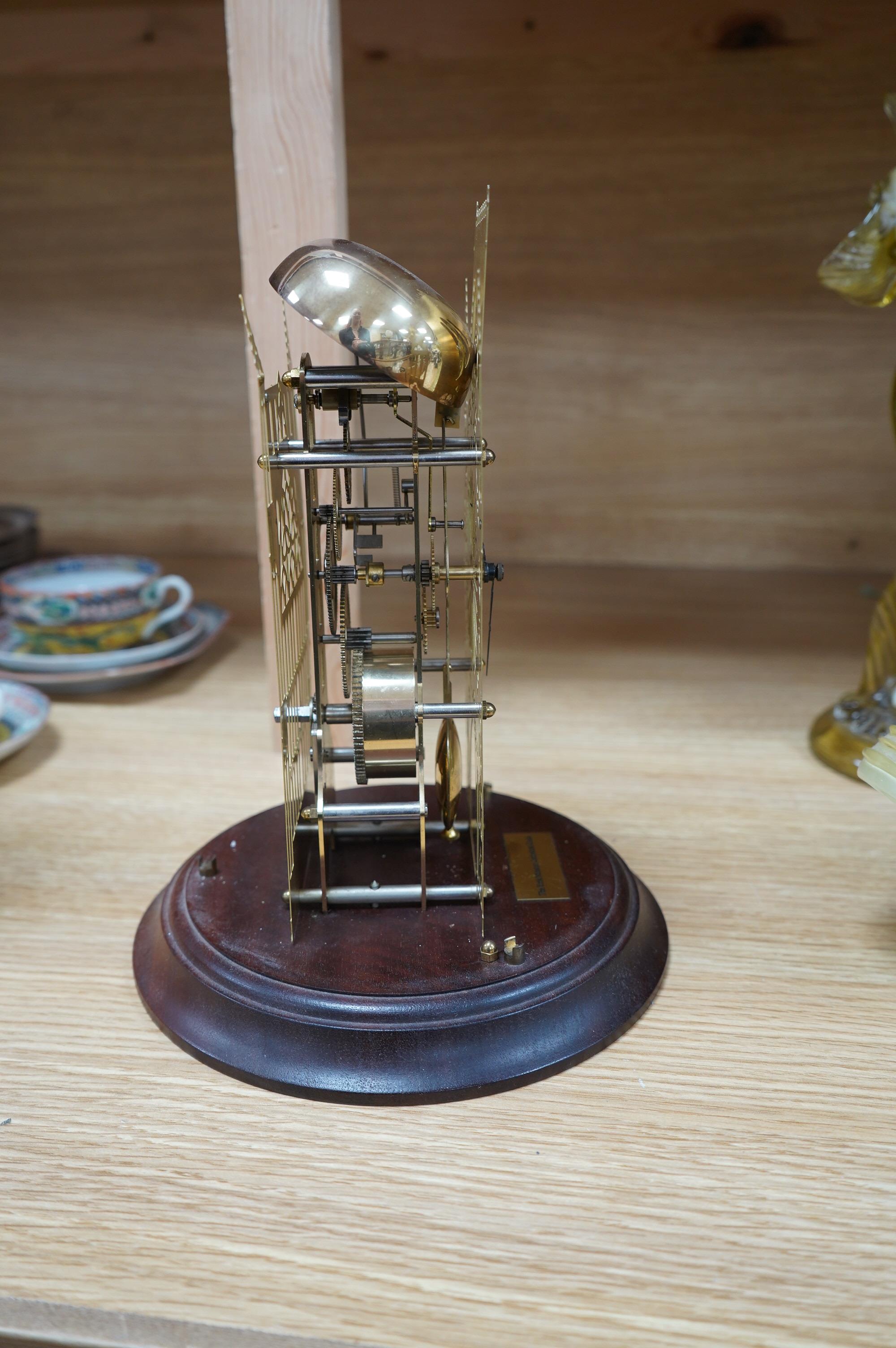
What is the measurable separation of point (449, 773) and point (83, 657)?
1.44ft

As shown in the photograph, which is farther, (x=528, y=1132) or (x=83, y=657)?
(x=83, y=657)

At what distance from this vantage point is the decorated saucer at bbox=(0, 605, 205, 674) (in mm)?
860

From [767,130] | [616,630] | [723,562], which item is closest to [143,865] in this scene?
[616,630]

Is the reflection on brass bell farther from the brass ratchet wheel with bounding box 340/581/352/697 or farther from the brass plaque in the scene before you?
the brass plaque

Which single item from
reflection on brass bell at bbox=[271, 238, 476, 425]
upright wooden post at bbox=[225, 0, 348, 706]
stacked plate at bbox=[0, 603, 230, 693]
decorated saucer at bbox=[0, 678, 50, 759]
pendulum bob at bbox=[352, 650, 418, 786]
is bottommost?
stacked plate at bbox=[0, 603, 230, 693]

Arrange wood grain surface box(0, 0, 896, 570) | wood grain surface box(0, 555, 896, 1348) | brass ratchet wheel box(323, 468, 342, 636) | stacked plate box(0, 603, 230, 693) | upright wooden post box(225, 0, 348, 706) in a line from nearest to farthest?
wood grain surface box(0, 555, 896, 1348)
brass ratchet wheel box(323, 468, 342, 636)
upright wooden post box(225, 0, 348, 706)
stacked plate box(0, 603, 230, 693)
wood grain surface box(0, 0, 896, 570)

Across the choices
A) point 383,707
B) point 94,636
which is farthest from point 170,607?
point 383,707

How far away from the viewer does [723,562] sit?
3.78 ft

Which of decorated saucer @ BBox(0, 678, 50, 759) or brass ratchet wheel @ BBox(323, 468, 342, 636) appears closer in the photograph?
brass ratchet wheel @ BBox(323, 468, 342, 636)

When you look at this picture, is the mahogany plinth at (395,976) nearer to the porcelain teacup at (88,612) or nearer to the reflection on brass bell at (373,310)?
the reflection on brass bell at (373,310)

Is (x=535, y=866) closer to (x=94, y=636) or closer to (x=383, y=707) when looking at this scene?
(x=383, y=707)

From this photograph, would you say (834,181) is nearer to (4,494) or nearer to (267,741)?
(267,741)

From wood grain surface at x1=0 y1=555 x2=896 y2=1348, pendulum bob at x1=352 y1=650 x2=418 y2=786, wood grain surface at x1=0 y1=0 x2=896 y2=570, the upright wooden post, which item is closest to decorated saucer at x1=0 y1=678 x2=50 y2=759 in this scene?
wood grain surface at x1=0 y1=555 x2=896 y2=1348

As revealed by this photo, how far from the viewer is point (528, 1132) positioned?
0.42 m
